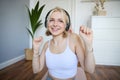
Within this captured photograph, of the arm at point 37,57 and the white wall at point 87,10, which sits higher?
the white wall at point 87,10

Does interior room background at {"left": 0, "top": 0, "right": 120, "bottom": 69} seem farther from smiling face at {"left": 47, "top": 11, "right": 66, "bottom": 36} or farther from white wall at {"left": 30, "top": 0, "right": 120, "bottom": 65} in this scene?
smiling face at {"left": 47, "top": 11, "right": 66, "bottom": 36}

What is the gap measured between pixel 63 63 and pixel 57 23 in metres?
0.24

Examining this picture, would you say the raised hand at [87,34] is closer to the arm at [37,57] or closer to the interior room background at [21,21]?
the arm at [37,57]

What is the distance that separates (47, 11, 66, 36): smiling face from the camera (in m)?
0.90

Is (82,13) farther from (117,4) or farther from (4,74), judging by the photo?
(4,74)

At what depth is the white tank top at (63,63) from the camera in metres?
0.87

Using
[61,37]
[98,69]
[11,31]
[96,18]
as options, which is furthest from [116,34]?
[61,37]

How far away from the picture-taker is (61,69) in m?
0.89

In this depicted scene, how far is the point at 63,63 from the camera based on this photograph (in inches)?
34.2

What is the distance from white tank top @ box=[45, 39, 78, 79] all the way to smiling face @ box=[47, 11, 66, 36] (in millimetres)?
122

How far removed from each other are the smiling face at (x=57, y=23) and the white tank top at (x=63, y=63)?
0.12 meters

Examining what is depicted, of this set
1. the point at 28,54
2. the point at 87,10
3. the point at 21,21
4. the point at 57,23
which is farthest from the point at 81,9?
the point at 57,23

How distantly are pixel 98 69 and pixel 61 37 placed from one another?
234cm

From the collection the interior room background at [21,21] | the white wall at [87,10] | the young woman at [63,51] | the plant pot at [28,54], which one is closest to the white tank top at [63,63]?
the young woman at [63,51]
